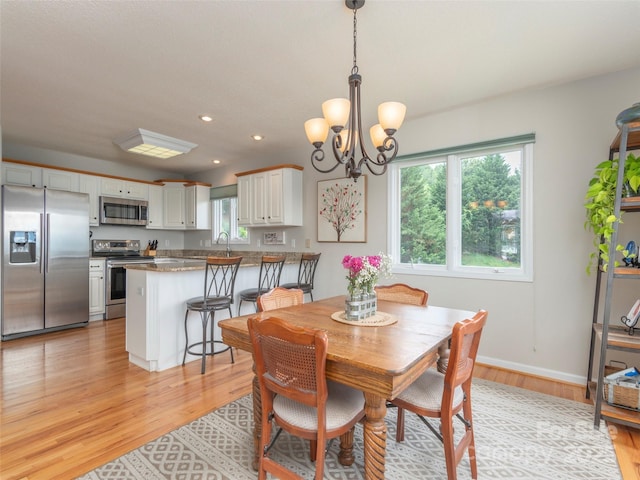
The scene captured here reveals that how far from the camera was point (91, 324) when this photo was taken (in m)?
4.57

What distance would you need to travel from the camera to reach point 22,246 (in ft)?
13.0

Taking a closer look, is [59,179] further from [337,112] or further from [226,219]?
[337,112]

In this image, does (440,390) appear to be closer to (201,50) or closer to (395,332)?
(395,332)

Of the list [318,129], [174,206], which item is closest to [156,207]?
[174,206]

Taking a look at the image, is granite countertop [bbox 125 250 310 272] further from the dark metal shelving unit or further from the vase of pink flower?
the dark metal shelving unit

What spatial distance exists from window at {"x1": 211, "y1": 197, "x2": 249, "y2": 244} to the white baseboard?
158 inches

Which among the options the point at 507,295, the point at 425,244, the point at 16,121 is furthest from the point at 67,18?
the point at 507,295

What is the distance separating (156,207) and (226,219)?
1.31 metres

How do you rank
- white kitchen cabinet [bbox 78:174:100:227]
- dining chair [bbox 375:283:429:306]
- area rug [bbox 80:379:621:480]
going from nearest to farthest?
1. area rug [bbox 80:379:621:480]
2. dining chair [bbox 375:283:429:306]
3. white kitchen cabinet [bbox 78:174:100:227]

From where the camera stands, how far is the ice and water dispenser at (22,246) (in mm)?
3879

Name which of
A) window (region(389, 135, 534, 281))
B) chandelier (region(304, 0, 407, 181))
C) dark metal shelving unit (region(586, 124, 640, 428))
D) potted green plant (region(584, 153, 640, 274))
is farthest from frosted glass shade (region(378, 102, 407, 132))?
window (region(389, 135, 534, 281))

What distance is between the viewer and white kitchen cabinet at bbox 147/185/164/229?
5.77 metres

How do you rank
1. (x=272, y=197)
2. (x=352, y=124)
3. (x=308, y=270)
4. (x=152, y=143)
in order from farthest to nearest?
(x=272, y=197)
(x=308, y=270)
(x=152, y=143)
(x=352, y=124)

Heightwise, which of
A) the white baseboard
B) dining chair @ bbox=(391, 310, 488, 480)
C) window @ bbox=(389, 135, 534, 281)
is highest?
window @ bbox=(389, 135, 534, 281)
